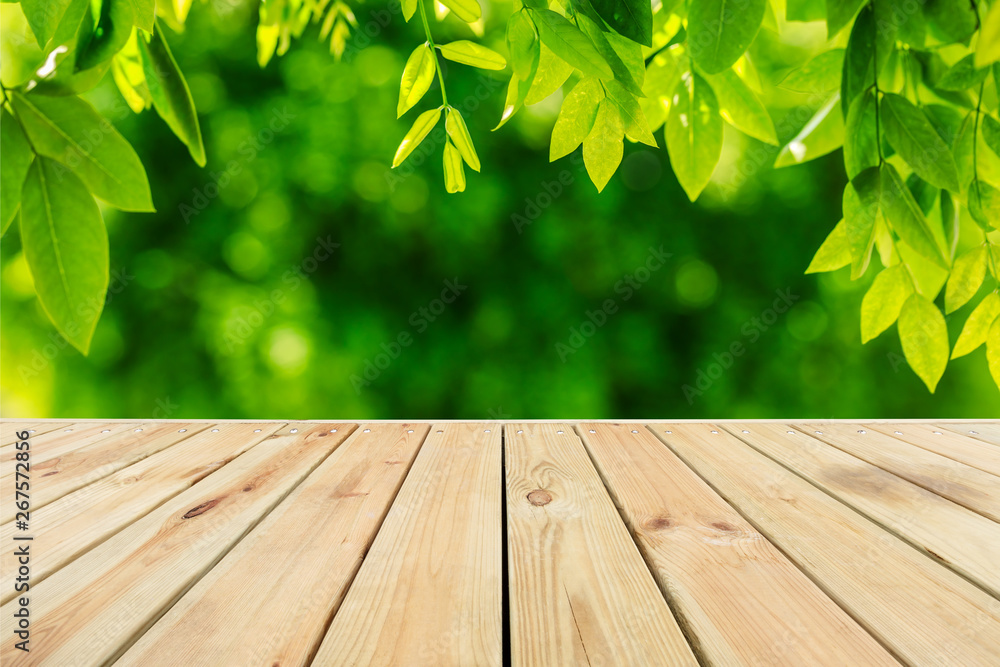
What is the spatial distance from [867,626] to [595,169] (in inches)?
23.1

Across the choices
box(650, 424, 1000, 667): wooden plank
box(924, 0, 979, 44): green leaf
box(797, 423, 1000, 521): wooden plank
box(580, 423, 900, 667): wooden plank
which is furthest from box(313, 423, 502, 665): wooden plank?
box(797, 423, 1000, 521): wooden plank

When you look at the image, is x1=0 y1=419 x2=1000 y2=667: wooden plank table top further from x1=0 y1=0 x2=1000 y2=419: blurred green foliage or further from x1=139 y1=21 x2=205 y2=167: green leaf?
x1=0 y1=0 x2=1000 y2=419: blurred green foliage

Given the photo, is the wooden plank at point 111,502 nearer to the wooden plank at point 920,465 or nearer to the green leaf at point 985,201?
the green leaf at point 985,201

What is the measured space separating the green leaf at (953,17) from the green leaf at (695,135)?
14 cm

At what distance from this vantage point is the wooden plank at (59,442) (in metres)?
1.30

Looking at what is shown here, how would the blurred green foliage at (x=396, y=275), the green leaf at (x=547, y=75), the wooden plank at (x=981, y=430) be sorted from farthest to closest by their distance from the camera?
the blurred green foliage at (x=396, y=275) < the wooden plank at (x=981, y=430) < the green leaf at (x=547, y=75)

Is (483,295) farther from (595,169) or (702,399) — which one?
(595,169)

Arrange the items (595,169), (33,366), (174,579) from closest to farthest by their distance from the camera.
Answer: (595,169), (174,579), (33,366)

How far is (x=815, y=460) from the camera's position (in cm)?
130

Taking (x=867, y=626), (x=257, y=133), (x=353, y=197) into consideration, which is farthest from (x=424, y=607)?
(x=257, y=133)

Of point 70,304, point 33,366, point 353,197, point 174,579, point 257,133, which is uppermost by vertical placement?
point 257,133

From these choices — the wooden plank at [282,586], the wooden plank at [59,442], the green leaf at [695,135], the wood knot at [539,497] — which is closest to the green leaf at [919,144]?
the green leaf at [695,135]

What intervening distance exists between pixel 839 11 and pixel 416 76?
0.27 m
